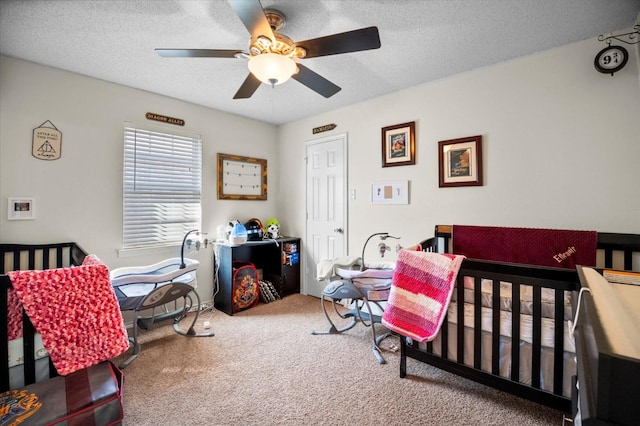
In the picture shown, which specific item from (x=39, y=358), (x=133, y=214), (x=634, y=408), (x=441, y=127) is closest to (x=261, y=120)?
(x=133, y=214)

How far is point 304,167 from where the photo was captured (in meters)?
3.89

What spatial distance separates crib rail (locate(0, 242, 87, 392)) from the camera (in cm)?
138

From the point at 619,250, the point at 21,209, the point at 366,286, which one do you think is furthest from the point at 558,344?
the point at 21,209

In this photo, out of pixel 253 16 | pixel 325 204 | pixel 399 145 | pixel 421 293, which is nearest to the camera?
pixel 253 16

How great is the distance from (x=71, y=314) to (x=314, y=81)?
1952mm

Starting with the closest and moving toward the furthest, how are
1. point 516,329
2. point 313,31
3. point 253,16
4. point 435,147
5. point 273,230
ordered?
point 253,16 < point 516,329 < point 313,31 < point 435,147 < point 273,230

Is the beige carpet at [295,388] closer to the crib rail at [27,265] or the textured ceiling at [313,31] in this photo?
the crib rail at [27,265]

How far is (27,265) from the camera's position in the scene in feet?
7.58

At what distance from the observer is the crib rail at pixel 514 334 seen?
145 centimetres

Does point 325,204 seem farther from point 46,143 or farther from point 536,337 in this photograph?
point 46,143

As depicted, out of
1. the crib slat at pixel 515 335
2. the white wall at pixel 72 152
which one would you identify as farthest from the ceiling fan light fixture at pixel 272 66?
the white wall at pixel 72 152

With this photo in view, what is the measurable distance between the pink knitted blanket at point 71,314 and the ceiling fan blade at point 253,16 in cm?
151

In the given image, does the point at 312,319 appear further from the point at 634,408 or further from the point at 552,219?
the point at 634,408

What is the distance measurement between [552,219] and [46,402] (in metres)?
3.23
